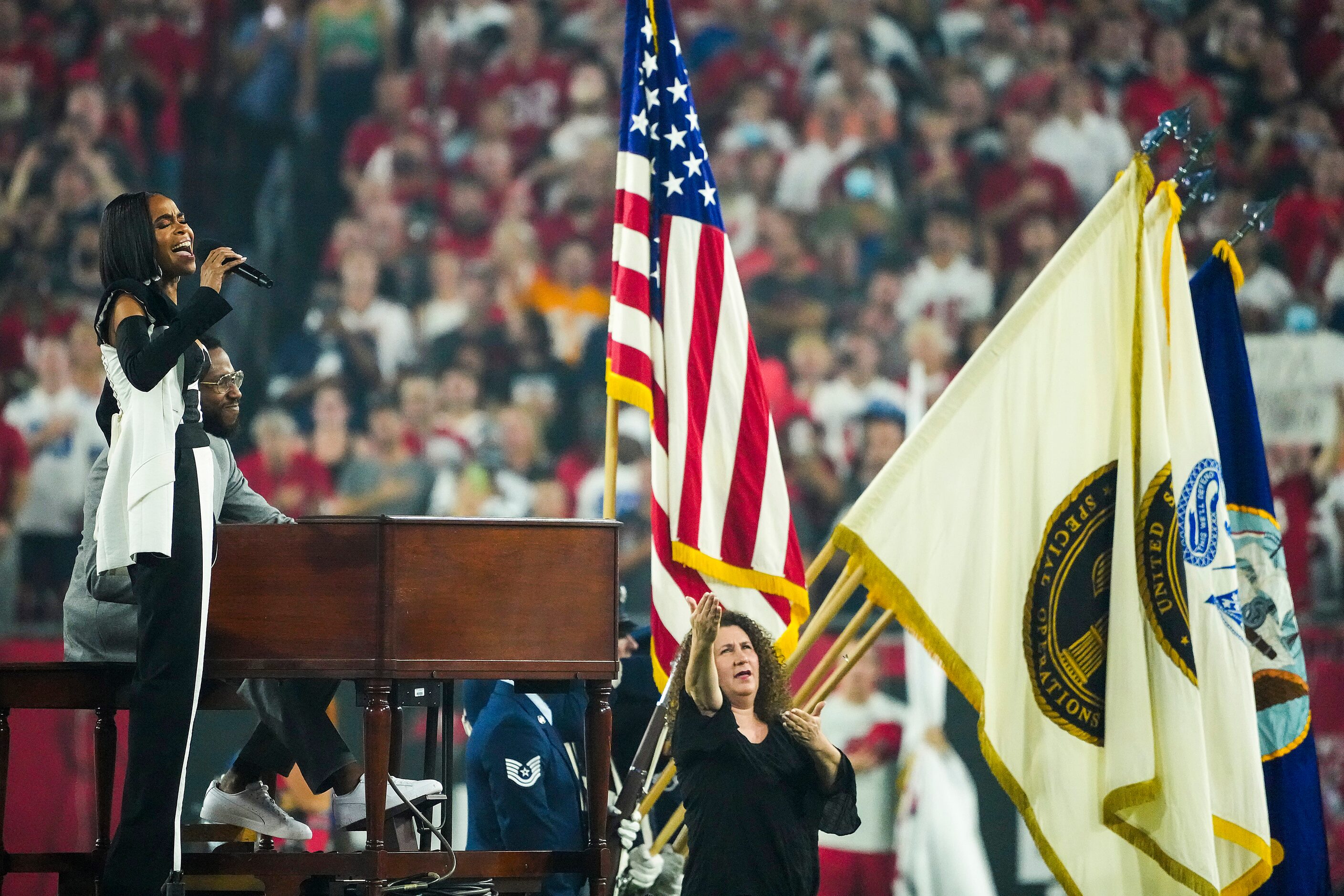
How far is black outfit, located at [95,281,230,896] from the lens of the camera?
3498 mm

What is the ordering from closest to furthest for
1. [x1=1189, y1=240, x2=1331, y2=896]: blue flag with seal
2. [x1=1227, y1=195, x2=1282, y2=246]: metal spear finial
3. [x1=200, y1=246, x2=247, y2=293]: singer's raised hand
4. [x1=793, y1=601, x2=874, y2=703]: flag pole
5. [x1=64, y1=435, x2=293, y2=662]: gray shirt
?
[x1=200, y1=246, x2=247, y2=293]: singer's raised hand → [x1=64, y1=435, x2=293, y2=662]: gray shirt → [x1=793, y1=601, x2=874, y2=703]: flag pole → [x1=1189, y1=240, x2=1331, y2=896]: blue flag with seal → [x1=1227, y1=195, x2=1282, y2=246]: metal spear finial

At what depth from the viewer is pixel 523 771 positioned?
5109 millimetres

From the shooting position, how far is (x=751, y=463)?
5180 millimetres

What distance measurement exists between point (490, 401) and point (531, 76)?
212 centimetres

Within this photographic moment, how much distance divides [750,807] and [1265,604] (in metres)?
2.44

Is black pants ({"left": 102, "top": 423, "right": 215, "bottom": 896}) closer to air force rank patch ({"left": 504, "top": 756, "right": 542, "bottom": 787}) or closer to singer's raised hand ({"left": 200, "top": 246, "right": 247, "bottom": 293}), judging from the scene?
singer's raised hand ({"left": 200, "top": 246, "right": 247, "bottom": 293})

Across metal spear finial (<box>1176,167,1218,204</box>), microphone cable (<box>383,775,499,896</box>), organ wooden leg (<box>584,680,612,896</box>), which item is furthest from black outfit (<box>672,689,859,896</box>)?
metal spear finial (<box>1176,167,1218,204</box>)

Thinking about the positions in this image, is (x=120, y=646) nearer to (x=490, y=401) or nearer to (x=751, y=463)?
(x=751, y=463)

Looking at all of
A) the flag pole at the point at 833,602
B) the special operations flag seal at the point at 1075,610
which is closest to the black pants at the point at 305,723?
the flag pole at the point at 833,602

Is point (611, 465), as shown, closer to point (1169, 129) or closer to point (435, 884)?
point (435, 884)

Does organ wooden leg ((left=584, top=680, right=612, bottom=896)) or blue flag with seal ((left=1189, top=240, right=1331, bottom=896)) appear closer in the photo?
organ wooden leg ((left=584, top=680, right=612, bottom=896))

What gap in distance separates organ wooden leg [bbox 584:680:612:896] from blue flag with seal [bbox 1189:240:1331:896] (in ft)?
8.12

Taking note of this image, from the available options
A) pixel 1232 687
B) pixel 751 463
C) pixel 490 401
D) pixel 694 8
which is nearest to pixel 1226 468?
pixel 1232 687

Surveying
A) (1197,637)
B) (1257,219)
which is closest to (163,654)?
(1197,637)
